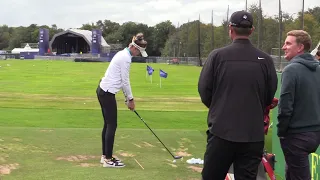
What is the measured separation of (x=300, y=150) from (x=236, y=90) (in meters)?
1.08

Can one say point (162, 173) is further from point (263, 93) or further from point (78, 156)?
point (263, 93)

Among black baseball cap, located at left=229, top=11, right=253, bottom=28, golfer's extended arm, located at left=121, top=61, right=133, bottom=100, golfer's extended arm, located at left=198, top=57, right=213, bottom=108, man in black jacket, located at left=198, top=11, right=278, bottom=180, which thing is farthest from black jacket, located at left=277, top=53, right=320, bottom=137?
golfer's extended arm, located at left=121, top=61, right=133, bottom=100

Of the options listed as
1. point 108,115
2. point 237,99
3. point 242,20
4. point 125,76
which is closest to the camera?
point 237,99

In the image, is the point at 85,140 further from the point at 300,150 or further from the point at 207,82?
the point at 207,82

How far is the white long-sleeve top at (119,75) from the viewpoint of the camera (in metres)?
7.02

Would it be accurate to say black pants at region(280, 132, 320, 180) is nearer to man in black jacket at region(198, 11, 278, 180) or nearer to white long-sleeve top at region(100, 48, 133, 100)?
man in black jacket at region(198, 11, 278, 180)

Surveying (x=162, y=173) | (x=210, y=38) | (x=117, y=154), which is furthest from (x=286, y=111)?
(x=210, y=38)

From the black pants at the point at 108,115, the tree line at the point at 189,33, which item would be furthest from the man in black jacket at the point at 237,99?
the tree line at the point at 189,33

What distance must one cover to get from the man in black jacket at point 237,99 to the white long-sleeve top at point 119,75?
10.9ft

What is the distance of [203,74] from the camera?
12.5 ft

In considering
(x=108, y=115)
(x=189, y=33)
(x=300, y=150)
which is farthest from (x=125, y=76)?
(x=189, y=33)

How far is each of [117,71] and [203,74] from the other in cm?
343

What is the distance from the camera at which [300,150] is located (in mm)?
4297

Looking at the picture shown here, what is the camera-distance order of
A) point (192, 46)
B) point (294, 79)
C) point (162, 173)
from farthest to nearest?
point (192, 46) < point (162, 173) < point (294, 79)
